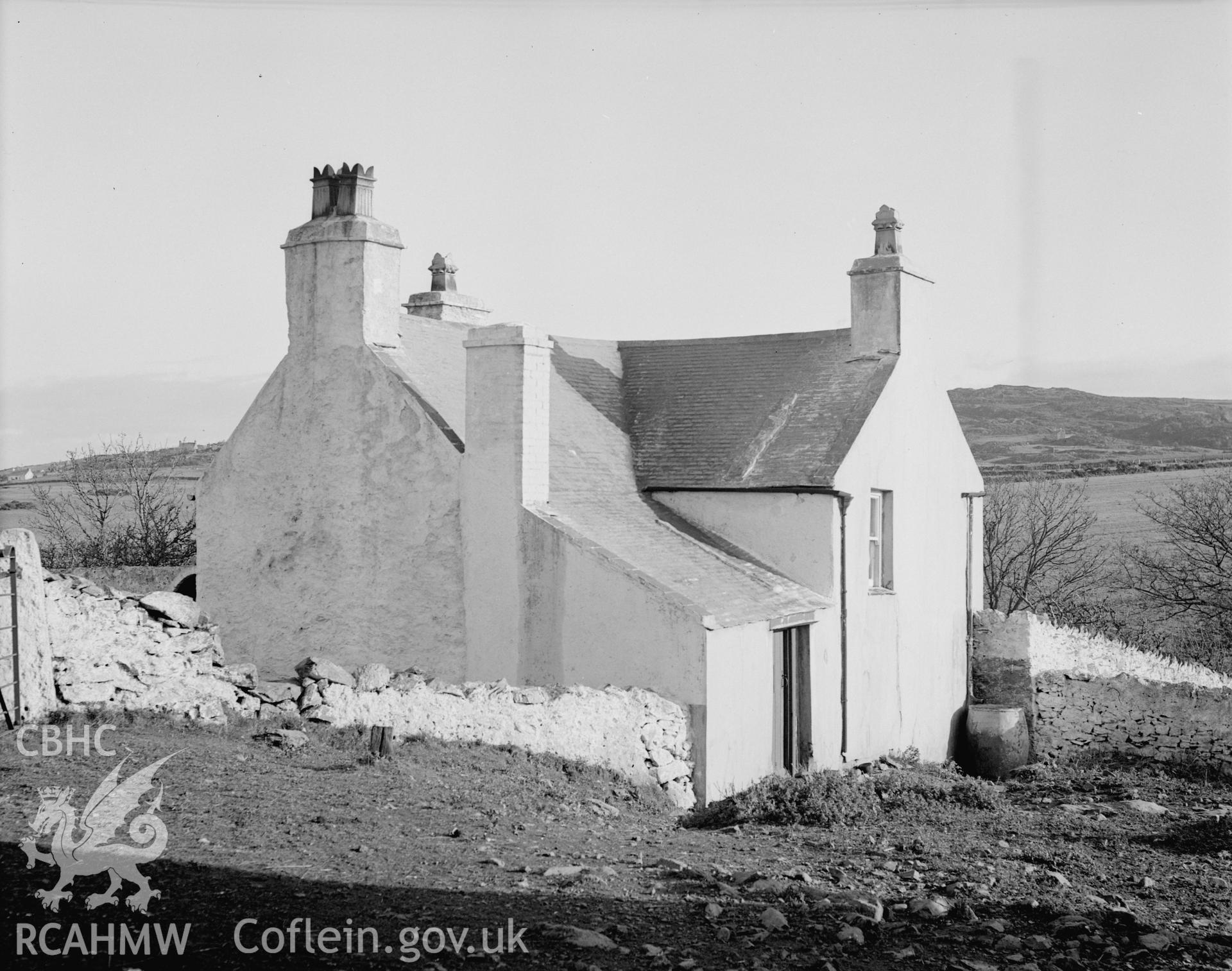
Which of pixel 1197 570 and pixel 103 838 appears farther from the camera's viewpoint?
pixel 1197 570

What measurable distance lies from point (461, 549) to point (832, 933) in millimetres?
9175

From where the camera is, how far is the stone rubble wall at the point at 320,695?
1235cm

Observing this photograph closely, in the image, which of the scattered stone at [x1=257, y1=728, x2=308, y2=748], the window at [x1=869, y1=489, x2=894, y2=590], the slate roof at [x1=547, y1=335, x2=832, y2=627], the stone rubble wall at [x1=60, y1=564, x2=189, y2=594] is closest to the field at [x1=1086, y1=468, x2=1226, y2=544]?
the window at [x1=869, y1=489, x2=894, y2=590]

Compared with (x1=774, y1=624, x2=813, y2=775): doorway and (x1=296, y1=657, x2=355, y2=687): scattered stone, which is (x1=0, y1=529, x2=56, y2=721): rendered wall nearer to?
(x1=296, y1=657, x2=355, y2=687): scattered stone

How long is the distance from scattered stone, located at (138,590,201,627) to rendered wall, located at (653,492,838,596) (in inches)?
324

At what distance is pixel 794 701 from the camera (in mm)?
17281

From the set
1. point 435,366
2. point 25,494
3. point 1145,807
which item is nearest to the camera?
point 1145,807

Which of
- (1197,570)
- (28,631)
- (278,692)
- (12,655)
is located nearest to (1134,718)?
(278,692)

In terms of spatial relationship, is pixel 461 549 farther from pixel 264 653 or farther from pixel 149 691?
pixel 149 691

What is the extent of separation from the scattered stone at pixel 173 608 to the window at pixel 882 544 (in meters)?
10.6

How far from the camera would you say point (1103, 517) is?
55.9 metres

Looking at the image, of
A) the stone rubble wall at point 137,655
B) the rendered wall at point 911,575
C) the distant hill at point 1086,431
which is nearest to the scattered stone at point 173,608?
the stone rubble wall at point 137,655

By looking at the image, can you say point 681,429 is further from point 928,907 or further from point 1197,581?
point 1197,581

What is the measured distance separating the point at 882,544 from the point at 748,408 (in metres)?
3.10
